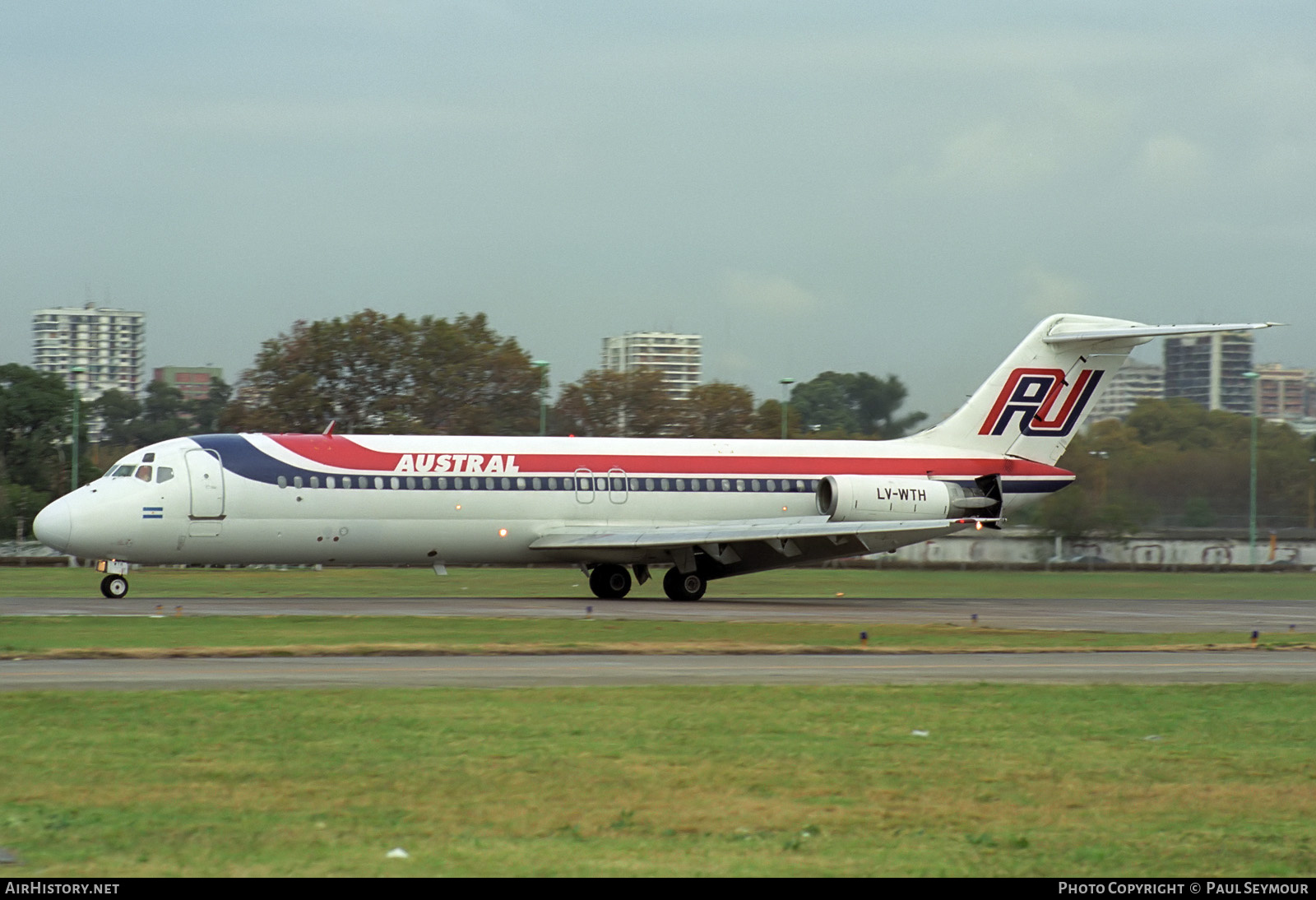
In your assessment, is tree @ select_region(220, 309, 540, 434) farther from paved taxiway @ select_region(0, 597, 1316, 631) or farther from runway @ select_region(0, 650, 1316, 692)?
runway @ select_region(0, 650, 1316, 692)

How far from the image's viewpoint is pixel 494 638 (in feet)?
81.0

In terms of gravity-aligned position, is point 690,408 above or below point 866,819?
above

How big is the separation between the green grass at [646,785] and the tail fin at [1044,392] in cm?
2551

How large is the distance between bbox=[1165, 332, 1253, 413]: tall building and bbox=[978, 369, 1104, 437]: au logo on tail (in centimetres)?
9932

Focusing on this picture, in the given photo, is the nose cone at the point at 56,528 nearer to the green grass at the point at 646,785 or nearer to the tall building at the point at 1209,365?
the green grass at the point at 646,785

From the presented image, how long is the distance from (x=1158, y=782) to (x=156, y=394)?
147 metres

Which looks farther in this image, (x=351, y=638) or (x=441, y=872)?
(x=351, y=638)

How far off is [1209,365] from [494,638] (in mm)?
155256

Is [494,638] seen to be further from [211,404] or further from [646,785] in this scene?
[211,404]

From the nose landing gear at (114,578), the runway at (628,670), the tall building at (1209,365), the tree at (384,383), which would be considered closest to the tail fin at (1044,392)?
the runway at (628,670)

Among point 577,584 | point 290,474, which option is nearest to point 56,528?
point 290,474

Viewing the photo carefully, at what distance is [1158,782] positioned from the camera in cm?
1220
